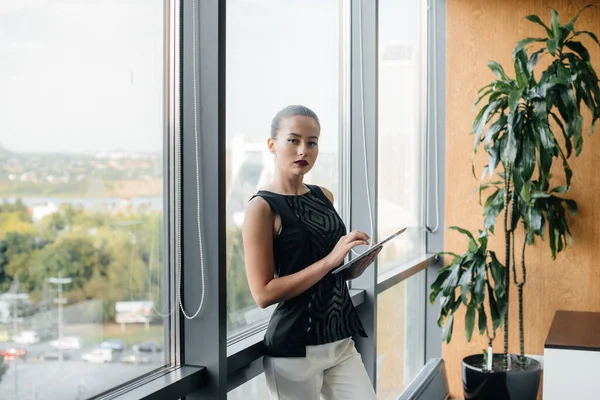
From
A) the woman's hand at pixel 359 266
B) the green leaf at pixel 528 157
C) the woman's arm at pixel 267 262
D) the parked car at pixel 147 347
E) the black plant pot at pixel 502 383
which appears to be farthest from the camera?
the black plant pot at pixel 502 383

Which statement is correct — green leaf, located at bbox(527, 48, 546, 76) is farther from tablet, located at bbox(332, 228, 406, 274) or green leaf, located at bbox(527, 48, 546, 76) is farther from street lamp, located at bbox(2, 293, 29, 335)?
street lamp, located at bbox(2, 293, 29, 335)

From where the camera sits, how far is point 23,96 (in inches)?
58.1

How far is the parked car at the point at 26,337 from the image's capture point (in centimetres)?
146

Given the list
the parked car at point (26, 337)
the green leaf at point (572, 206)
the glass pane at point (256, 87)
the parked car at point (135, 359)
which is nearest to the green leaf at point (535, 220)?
the green leaf at point (572, 206)

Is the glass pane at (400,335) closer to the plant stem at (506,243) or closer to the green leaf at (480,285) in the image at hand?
the green leaf at (480,285)

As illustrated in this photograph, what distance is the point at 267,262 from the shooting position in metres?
1.98

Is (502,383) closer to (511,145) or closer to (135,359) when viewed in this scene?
(511,145)

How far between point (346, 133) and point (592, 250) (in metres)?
1.89

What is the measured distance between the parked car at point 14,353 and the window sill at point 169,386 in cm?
28

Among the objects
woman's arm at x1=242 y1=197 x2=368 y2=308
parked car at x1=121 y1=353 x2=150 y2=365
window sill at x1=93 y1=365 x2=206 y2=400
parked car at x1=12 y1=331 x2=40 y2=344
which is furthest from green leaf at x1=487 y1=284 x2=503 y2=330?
parked car at x1=12 y1=331 x2=40 y2=344

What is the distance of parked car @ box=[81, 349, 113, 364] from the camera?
1669mm

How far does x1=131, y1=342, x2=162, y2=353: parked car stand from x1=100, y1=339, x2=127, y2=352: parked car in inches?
1.9

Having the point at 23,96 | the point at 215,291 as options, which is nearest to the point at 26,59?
→ the point at 23,96

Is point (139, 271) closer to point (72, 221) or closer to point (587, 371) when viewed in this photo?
point (72, 221)
